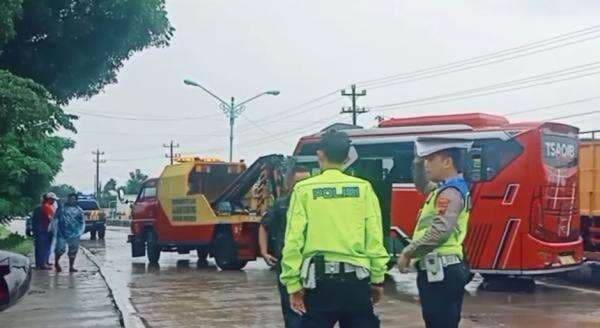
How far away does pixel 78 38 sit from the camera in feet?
40.9

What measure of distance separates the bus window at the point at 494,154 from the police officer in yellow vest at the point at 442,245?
900 centimetres

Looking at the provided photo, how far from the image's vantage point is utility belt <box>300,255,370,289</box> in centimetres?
517

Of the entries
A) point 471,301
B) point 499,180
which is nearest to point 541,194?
point 499,180

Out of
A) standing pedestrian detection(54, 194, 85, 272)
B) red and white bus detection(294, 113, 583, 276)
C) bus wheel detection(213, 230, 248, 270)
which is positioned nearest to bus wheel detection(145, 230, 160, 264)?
bus wheel detection(213, 230, 248, 270)

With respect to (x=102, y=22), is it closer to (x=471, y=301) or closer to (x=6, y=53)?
(x=6, y=53)

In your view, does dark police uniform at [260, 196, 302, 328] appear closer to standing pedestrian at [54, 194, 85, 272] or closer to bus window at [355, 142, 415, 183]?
bus window at [355, 142, 415, 183]

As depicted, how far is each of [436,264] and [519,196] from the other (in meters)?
9.19

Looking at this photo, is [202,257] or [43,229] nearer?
[43,229]

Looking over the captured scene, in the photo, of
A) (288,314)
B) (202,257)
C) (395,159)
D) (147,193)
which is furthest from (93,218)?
(288,314)

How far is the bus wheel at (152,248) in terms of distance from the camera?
2267 centimetres

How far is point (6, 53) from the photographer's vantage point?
12.4 metres

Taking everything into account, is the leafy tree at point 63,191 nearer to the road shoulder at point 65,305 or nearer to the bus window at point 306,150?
the road shoulder at point 65,305

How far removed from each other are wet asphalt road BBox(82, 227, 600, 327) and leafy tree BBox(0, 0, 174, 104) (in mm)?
3395

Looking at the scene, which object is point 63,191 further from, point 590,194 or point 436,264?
point 436,264
